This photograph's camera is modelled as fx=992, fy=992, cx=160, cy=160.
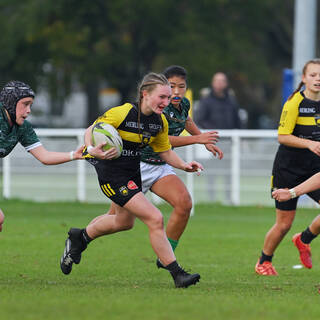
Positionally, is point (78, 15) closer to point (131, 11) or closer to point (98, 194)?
point (131, 11)

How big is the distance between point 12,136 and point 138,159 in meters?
1.14

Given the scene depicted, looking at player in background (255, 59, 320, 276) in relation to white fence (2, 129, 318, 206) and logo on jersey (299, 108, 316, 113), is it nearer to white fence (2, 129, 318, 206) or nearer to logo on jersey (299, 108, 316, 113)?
logo on jersey (299, 108, 316, 113)

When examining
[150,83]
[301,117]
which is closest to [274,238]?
[301,117]

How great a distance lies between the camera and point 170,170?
9.88 m

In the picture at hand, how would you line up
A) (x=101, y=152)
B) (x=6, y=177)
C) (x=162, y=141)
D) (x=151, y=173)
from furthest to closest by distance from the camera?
(x=6, y=177) → (x=151, y=173) → (x=162, y=141) → (x=101, y=152)

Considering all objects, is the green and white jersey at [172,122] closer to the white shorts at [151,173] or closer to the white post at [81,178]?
the white shorts at [151,173]

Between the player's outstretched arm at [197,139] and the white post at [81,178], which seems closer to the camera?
the player's outstretched arm at [197,139]

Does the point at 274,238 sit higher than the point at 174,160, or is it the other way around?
the point at 174,160

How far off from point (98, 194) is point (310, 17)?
5.52m

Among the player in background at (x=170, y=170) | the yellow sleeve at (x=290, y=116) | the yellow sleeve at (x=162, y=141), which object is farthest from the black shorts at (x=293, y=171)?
the yellow sleeve at (x=162, y=141)

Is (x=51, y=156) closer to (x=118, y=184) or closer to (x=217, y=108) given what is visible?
(x=118, y=184)

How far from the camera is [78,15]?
3919 centimetres

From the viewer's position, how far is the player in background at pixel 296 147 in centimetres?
952

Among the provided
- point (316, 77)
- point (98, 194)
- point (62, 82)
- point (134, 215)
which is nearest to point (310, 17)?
point (98, 194)
